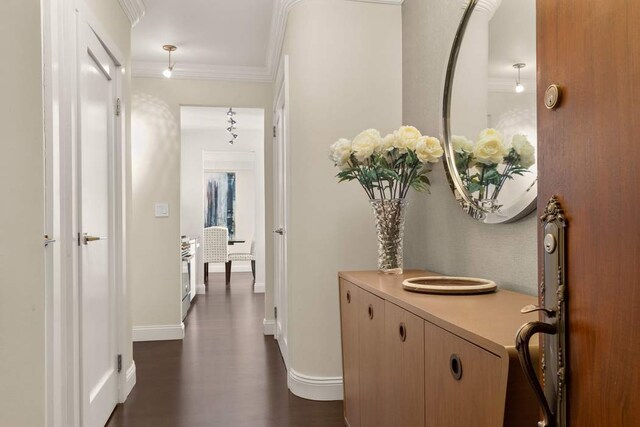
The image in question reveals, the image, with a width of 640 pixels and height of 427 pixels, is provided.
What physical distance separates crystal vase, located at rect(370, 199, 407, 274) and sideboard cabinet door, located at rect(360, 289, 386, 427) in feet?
0.89

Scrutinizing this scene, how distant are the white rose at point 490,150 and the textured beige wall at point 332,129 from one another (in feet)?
3.48

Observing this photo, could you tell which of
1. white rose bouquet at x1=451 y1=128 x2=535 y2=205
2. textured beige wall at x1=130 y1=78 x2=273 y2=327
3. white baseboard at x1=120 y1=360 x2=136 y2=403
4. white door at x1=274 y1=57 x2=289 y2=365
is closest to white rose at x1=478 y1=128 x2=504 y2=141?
white rose bouquet at x1=451 y1=128 x2=535 y2=205

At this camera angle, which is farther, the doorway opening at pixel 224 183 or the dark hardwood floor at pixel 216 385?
the doorway opening at pixel 224 183

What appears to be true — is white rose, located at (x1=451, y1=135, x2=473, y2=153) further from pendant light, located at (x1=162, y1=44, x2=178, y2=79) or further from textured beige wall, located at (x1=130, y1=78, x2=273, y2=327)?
textured beige wall, located at (x1=130, y1=78, x2=273, y2=327)

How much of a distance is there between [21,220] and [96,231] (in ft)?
4.45

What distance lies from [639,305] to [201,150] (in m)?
8.18

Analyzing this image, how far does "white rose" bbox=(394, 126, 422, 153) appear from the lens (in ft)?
6.23

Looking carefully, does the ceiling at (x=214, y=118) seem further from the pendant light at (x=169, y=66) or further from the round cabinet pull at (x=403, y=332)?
the round cabinet pull at (x=403, y=332)

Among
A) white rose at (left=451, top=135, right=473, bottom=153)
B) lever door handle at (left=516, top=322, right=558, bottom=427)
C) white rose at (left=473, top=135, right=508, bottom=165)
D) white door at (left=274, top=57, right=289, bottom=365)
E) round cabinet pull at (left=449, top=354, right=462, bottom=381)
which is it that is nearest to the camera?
lever door handle at (left=516, top=322, right=558, bottom=427)

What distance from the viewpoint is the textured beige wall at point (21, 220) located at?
951mm

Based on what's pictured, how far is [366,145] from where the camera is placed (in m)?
Result: 1.94

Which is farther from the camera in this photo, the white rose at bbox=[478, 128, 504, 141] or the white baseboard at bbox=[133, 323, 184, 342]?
the white baseboard at bbox=[133, 323, 184, 342]

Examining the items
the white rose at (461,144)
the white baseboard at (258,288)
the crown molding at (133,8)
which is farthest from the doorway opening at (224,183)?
the white rose at (461,144)

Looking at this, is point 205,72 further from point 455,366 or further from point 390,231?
point 455,366
